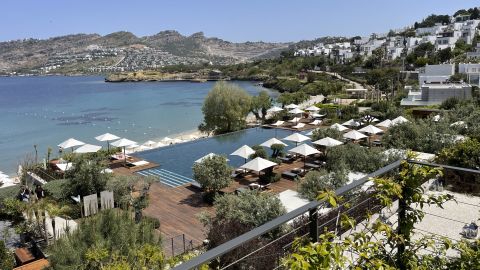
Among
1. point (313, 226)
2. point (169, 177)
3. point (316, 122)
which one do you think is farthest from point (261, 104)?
point (313, 226)

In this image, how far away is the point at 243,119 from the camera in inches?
1320

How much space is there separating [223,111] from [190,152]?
30.7 feet

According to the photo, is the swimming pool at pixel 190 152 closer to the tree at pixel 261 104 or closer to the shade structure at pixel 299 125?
the shade structure at pixel 299 125

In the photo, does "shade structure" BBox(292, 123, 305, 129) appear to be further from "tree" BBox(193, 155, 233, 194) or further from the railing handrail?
the railing handrail

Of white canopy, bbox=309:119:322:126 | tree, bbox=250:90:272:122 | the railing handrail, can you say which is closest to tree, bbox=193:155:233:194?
the railing handrail

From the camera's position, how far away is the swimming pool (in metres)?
18.7

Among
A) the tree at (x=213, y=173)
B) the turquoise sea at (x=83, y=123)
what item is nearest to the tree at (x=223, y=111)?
the turquoise sea at (x=83, y=123)

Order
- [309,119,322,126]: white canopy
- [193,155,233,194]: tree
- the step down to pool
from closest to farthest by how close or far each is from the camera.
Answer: [193,155,233,194]: tree → the step down to pool → [309,119,322,126]: white canopy

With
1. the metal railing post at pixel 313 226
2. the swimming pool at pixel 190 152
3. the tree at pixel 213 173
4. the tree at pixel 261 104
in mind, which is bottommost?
the swimming pool at pixel 190 152

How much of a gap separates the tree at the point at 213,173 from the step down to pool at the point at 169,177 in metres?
2.45

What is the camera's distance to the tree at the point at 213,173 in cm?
1443

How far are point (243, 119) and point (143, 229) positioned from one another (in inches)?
999

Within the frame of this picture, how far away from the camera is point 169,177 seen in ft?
60.2

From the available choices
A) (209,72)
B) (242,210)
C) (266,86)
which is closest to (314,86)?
(266,86)
